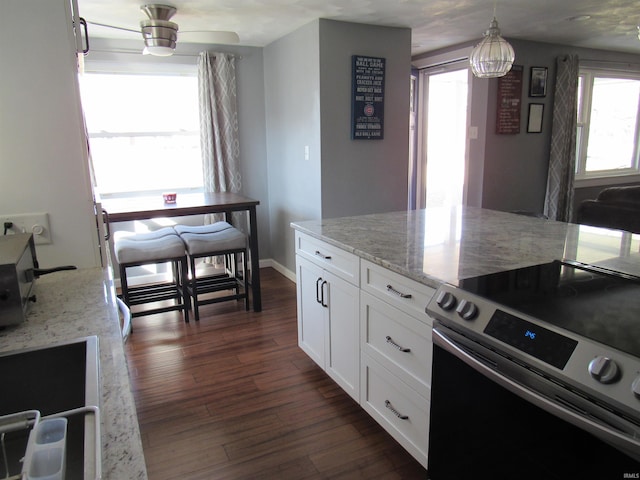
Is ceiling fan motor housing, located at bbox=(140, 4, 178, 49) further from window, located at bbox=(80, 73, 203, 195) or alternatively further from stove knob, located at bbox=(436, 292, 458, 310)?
stove knob, located at bbox=(436, 292, 458, 310)

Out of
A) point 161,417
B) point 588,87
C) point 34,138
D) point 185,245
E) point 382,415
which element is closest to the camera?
point 34,138

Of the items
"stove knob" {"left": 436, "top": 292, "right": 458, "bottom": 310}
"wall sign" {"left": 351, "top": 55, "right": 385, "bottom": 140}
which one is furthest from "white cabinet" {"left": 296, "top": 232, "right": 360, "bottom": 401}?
"wall sign" {"left": 351, "top": 55, "right": 385, "bottom": 140}

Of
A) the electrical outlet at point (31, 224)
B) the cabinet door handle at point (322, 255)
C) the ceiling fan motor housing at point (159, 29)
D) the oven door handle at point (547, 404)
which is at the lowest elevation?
the oven door handle at point (547, 404)

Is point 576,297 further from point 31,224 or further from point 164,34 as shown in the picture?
point 164,34

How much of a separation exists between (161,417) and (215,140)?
2809 mm

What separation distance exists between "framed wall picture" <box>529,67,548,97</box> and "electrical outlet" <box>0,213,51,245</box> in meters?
4.86

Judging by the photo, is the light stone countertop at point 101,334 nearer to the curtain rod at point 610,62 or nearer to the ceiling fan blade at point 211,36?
the ceiling fan blade at point 211,36

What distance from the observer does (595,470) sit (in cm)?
100

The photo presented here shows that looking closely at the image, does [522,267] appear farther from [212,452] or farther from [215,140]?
[215,140]

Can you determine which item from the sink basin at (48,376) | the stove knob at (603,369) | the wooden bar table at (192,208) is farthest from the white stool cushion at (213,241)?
the stove knob at (603,369)

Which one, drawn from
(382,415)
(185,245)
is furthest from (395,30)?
(382,415)

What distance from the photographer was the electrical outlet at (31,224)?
4.75 feet

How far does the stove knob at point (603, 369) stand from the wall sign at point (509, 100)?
421cm

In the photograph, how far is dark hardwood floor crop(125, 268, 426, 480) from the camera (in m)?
1.93
